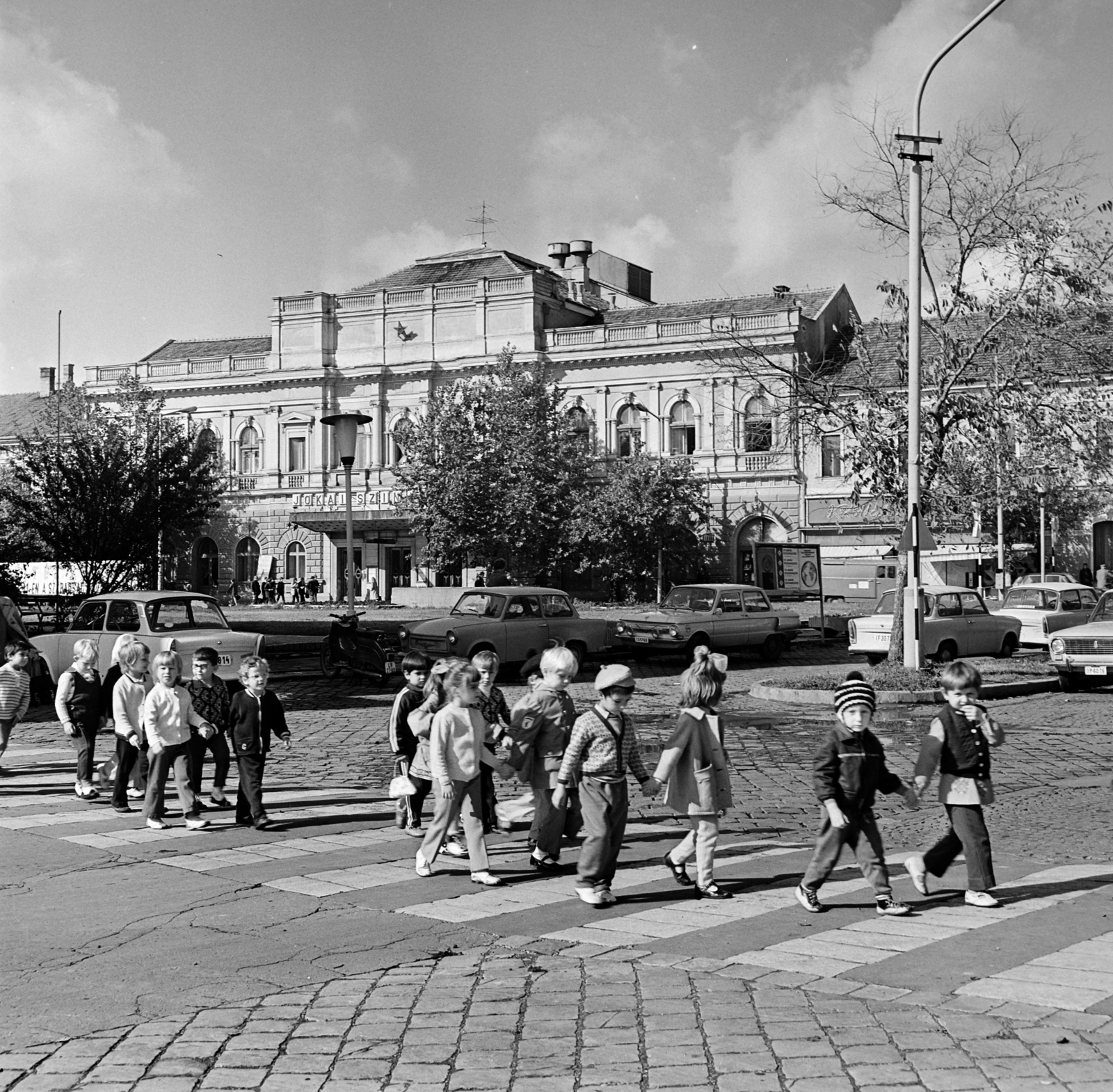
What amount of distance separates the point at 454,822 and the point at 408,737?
1.67 metres

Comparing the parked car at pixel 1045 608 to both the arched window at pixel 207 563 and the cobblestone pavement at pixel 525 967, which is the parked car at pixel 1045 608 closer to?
the cobblestone pavement at pixel 525 967

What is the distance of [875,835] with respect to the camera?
8.29 metres

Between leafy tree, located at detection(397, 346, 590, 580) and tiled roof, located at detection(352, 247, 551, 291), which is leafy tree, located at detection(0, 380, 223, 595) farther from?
tiled roof, located at detection(352, 247, 551, 291)

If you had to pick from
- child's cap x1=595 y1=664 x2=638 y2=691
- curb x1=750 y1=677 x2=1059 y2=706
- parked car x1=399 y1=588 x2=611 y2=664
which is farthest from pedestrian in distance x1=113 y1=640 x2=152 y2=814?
parked car x1=399 y1=588 x2=611 y2=664

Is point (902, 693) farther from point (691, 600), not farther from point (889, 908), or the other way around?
point (889, 908)

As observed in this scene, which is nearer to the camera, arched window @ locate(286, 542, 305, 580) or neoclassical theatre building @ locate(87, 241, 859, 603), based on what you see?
neoclassical theatre building @ locate(87, 241, 859, 603)

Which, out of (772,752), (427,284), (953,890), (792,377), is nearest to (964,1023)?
(953,890)

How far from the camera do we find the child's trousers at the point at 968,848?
27.5ft

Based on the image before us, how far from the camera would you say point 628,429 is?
220ft

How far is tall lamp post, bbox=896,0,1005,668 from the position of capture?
76.0ft

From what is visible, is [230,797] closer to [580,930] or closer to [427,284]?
[580,930]

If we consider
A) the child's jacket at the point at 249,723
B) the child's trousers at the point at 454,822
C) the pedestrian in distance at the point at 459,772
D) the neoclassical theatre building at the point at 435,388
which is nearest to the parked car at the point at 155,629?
the child's jacket at the point at 249,723

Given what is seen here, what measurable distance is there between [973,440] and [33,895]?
66.5 feet

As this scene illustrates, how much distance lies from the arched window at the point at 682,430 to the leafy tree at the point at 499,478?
20.3 feet
